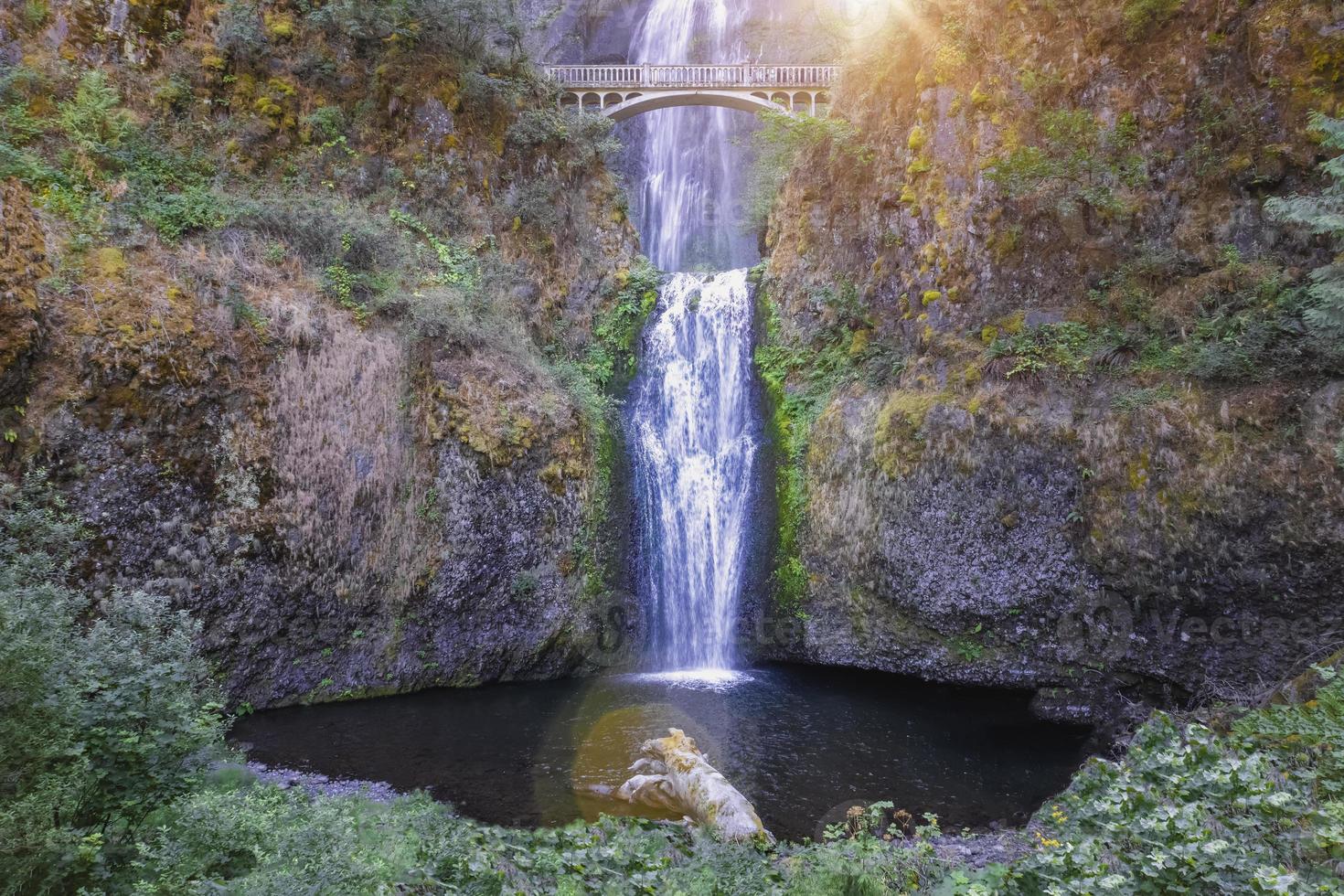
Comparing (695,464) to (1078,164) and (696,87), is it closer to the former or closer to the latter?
(1078,164)

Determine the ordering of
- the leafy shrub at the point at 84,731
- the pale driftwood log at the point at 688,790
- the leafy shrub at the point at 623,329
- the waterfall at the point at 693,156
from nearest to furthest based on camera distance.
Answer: the leafy shrub at the point at 84,731, the pale driftwood log at the point at 688,790, the leafy shrub at the point at 623,329, the waterfall at the point at 693,156

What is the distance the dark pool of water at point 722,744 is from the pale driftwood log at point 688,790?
261mm

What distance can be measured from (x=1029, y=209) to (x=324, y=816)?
11907 mm

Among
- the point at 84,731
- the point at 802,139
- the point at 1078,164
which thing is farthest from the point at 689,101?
the point at 84,731

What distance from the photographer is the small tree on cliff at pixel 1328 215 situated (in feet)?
22.0

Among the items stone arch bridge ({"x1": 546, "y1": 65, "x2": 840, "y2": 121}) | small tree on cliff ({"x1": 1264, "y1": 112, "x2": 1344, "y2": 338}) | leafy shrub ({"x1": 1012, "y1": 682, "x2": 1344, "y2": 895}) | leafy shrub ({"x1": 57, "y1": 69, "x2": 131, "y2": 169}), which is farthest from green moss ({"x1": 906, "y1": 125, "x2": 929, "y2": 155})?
leafy shrub ({"x1": 57, "y1": 69, "x2": 131, "y2": 169})

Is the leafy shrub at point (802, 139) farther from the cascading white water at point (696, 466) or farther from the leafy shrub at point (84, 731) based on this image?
the leafy shrub at point (84, 731)

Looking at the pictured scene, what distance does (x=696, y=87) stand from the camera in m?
20.0

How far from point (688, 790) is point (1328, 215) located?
8.30m

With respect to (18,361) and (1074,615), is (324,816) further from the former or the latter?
(1074,615)

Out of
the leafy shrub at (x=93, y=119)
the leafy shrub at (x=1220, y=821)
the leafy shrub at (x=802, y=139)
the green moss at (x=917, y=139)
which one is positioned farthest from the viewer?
the leafy shrub at (x=802, y=139)

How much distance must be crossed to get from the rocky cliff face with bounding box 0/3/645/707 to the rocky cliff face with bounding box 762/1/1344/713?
4949 millimetres

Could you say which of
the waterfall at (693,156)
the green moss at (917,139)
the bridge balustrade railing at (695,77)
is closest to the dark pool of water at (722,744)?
the green moss at (917,139)

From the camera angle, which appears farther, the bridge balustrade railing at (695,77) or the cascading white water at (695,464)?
the bridge balustrade railing at (695,77)
